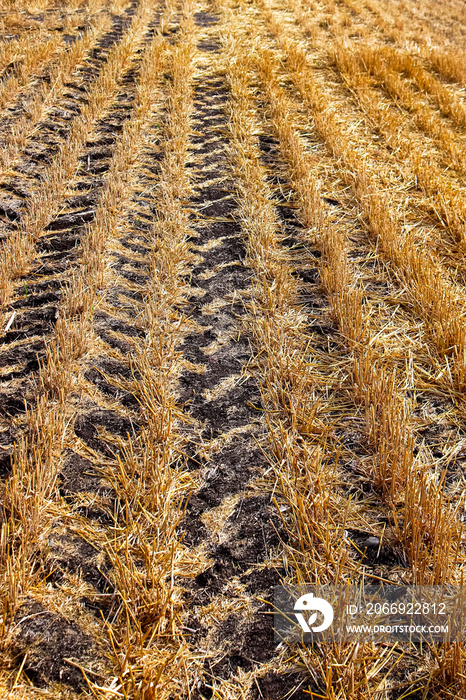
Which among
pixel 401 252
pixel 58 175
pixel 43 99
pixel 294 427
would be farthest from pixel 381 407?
pixel 43 99

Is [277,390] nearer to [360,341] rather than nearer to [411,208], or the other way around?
[360,341]

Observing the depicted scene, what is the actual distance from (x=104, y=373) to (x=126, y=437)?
501 mm

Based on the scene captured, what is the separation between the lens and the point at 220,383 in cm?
296

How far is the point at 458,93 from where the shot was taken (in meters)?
6.94

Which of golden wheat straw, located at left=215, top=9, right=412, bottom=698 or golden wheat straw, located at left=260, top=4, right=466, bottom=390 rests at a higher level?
golden wheat straw, located at left=260, top=4, right=466, bottom=390

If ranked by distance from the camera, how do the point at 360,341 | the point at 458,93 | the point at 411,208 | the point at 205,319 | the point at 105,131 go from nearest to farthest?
the point at 360,341 < the point at 205,319 < the point at 411,208 < the point at 105,131 < the point at 458,93

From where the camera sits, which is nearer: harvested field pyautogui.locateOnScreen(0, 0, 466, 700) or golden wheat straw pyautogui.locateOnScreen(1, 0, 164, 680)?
harvested field pyautogui.locateOnScreen(0, 0, 466, 700)

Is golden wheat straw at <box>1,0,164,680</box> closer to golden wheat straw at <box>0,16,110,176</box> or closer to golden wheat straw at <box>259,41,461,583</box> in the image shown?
golden wheat straw at <box>259,41,461,583</box>

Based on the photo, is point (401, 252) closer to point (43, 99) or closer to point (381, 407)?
point (381, 407)

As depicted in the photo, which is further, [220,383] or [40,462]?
[220,383]

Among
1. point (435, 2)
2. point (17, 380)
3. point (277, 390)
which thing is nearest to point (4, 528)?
point (17, 380)

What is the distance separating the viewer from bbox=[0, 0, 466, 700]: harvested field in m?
1.86

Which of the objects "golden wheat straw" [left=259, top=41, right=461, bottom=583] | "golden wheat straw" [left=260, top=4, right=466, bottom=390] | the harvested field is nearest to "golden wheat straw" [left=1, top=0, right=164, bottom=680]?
the harvested field

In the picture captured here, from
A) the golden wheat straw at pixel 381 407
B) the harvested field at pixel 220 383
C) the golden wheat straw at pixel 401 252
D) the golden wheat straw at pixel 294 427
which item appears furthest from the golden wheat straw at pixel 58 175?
the golden wheat straw at pixel 401 252
